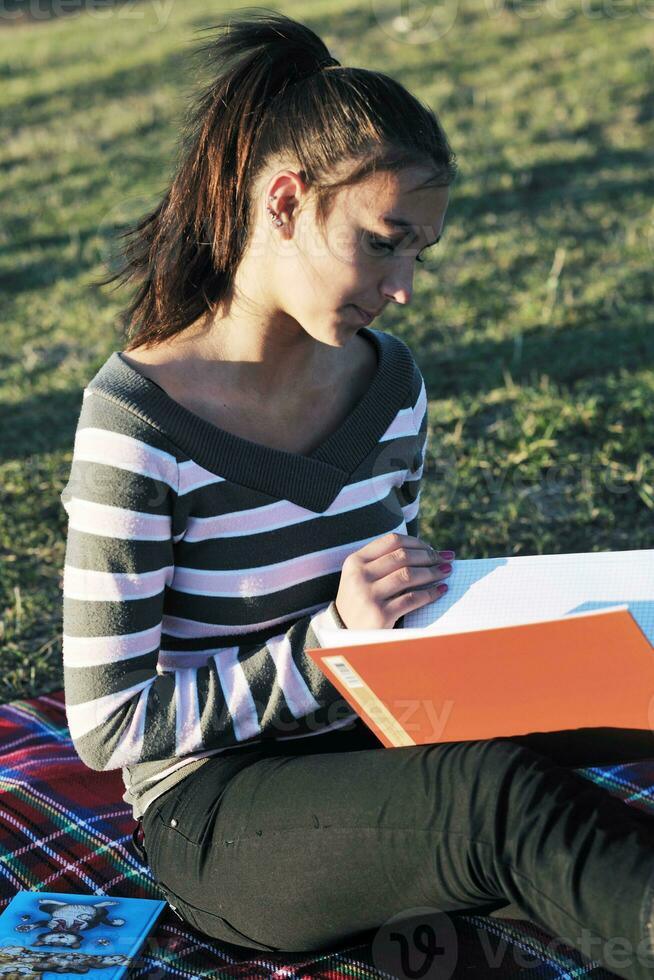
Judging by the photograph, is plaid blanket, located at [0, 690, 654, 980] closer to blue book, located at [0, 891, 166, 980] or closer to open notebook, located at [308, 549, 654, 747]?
blue book, located at [0, 891, 166, 980]

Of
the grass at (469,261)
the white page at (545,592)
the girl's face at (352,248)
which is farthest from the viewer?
the grass at (469,261)

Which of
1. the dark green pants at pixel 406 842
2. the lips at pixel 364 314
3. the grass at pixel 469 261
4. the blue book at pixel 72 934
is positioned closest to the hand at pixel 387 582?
the dark green pants at pixel 406 842

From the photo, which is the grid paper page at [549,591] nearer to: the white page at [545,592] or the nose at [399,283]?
the white page at [545,592]

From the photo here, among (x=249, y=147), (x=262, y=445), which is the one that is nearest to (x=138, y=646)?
(x=262, y=445)

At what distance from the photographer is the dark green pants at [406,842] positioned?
1687 mm

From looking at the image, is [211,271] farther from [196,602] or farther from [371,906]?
[371,906]

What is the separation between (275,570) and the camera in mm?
2117

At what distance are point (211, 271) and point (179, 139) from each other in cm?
27

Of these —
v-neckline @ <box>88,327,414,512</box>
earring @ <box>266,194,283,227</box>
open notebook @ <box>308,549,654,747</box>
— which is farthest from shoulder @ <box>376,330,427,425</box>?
open notebook @ <box>308,549,654,747</box>

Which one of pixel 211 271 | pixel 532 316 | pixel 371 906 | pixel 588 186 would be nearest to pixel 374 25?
pixel 588 186

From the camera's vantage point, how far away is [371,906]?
1.90 meters

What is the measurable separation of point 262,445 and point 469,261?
13.3 ft

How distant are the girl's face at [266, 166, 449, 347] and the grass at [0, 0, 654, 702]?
0.53m

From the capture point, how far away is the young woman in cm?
182
